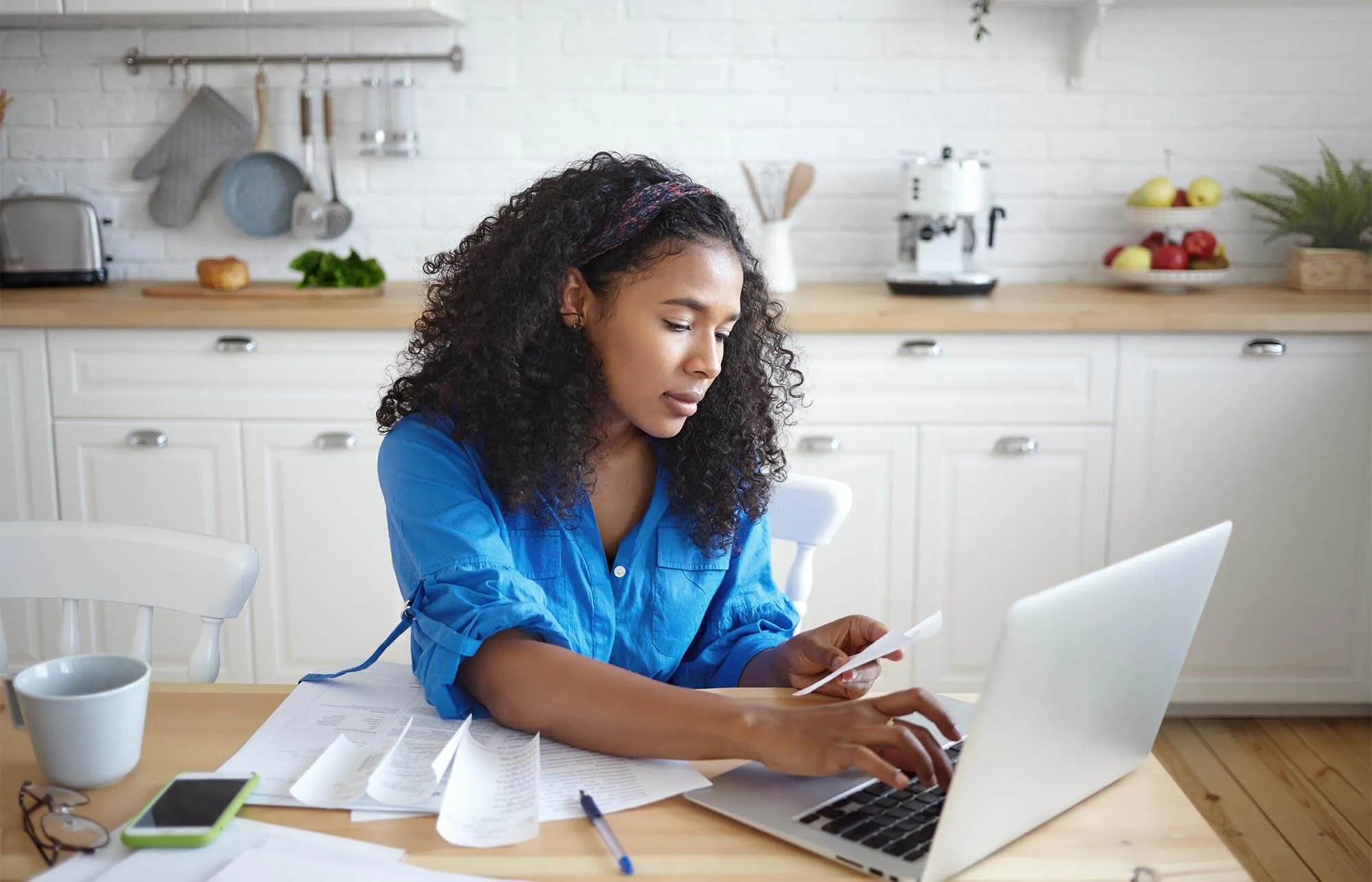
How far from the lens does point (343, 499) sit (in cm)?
273

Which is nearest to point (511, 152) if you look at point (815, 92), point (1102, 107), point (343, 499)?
point (815, 92)

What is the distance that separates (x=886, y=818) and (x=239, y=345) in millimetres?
2103

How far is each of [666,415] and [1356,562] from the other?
2.08 m

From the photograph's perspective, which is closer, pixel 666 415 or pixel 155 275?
pixel 666 415

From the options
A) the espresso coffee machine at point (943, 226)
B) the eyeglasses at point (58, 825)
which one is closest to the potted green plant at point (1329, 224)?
the espresso coffee machine at point (943, 226)

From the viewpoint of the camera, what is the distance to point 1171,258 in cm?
296

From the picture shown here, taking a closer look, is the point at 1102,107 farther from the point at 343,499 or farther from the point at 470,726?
the point at 470,726

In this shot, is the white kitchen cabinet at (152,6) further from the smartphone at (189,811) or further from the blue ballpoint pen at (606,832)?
the blue ballpoint pen at (606,832)

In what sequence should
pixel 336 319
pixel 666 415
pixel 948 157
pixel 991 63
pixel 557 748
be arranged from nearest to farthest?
pixel 557 748 → pixel 666 415 → pixel 336 319 → pixel 948 157 → pixel 991 63

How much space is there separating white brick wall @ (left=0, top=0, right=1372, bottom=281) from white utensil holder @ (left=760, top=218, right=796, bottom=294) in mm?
244

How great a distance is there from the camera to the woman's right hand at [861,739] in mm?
916

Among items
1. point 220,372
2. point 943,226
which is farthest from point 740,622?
point 943,226

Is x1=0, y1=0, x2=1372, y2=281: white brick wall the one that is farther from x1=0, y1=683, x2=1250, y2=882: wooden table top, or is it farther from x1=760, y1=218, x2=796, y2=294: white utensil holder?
x1=0, y1=683, x2=1250, y2=882: wooden table top

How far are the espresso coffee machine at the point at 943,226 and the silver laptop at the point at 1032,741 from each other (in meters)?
1.99
